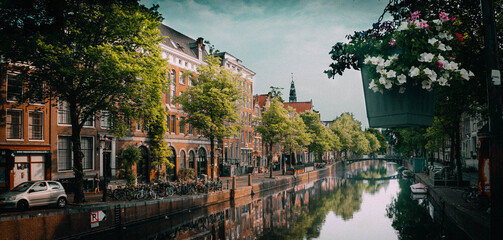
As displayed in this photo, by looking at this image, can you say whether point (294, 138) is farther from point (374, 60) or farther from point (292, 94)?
point (292, 94)

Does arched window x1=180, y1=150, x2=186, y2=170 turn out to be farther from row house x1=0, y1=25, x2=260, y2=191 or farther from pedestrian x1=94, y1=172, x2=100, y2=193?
pedestrian x1=94, y1=172, x2=100, y2=193

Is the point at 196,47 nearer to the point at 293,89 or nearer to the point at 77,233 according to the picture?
the point at 77,233

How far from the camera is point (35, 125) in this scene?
28188mm

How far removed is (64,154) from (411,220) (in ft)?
92.4

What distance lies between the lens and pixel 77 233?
1966cm

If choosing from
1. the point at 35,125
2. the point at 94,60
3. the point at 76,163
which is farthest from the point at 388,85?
the point at 35,125

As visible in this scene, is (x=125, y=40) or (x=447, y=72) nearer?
(x=447, y=72)

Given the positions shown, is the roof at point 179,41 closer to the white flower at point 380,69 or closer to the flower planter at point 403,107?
the flower planter at point 403,107

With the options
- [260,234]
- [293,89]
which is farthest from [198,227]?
[293,89]

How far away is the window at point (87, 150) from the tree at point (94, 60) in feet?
28.4

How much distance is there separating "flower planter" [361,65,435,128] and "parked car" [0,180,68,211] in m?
21.1

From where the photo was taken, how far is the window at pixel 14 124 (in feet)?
87.8

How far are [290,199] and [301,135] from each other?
67.6 feet

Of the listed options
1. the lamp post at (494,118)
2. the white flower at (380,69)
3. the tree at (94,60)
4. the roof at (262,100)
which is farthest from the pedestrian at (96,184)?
the roof at (262,100)
